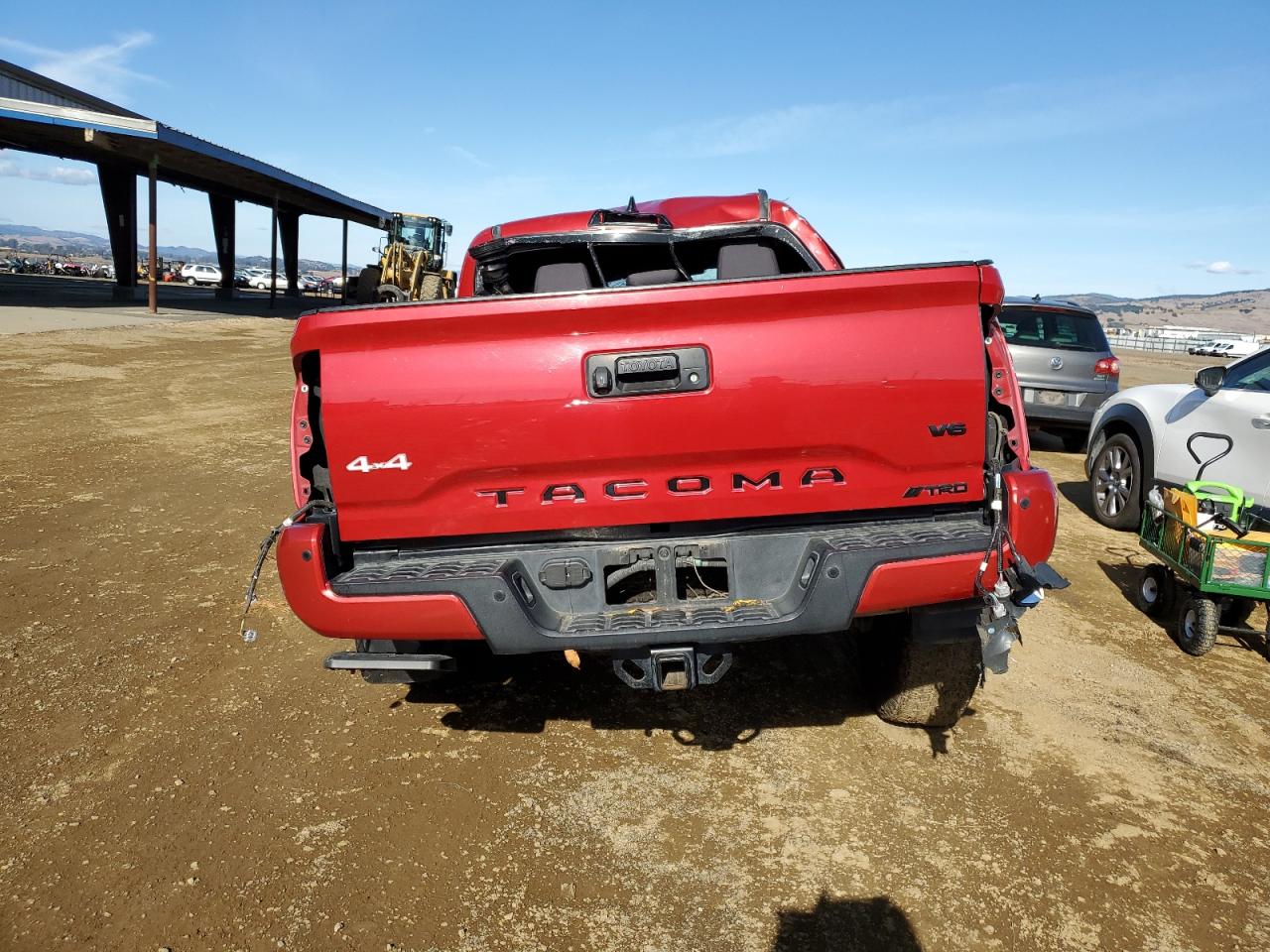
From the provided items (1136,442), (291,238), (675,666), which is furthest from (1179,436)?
(291,238)

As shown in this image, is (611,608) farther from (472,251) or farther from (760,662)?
(472,251)

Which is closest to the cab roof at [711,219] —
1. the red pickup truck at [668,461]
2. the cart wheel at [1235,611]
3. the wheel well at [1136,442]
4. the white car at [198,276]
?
the red pickup truck at [668,461]

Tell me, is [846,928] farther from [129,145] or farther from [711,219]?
[129,145]

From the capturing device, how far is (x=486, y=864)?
8.54 ft

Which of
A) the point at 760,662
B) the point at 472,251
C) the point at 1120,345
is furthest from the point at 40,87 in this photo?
the point at 1120,345

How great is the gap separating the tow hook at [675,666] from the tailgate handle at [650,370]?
82 cm

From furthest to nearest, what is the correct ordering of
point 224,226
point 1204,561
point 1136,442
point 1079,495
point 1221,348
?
point 1221,348 → point 224,226 → point 1079,495 → point 1136,442 → point 1204,561

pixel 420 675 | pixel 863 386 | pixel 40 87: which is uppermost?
pixel 40 87

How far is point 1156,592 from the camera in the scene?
4785 mm

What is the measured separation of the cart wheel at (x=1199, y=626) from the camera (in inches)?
166

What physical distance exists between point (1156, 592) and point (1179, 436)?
150 centimetres

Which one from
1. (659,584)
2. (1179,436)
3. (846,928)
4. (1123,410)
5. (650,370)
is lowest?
(846,928)

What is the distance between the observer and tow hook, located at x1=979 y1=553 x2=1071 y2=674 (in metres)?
2.52

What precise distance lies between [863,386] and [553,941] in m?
1.86
